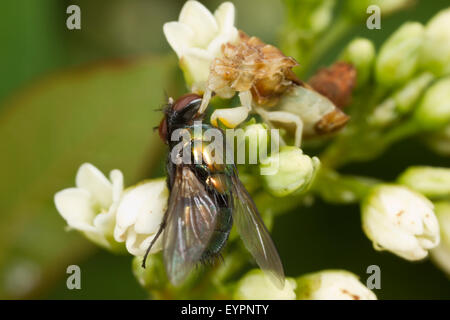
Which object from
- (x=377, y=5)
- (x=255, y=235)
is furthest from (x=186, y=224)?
(x=377, y=5)

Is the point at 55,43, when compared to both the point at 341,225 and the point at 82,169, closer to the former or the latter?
the point at 82,169

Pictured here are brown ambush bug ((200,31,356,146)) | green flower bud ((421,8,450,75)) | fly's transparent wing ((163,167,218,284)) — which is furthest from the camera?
green flower bud ((421,8,450,75))

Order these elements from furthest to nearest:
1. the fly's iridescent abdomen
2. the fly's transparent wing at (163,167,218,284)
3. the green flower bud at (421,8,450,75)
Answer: the green flower bud at (421,8,450,75), the fly's iridescent abdomen, the fly's transparent wing at (163,167,218,284)

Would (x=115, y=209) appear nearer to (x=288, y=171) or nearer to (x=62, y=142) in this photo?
(x=288, y=171)

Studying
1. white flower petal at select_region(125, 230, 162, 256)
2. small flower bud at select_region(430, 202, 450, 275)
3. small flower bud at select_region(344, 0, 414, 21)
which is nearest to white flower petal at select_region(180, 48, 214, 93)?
white flower petal at select_region(125, 230, 162, 256)

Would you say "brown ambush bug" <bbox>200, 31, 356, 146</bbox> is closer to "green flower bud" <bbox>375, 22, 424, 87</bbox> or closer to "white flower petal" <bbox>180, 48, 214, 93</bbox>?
"white flower petal" <bbox>180, 48, 214, 93</bbox>
